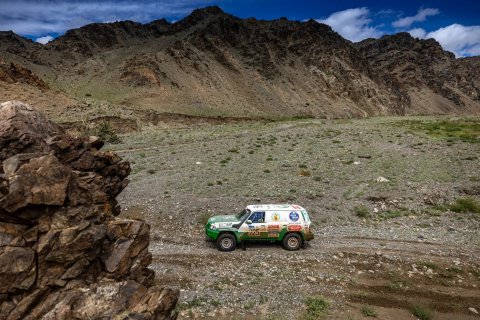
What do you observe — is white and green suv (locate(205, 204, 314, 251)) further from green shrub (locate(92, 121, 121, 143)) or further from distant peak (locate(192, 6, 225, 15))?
distant peak (locate(192, 6, 225, 15))

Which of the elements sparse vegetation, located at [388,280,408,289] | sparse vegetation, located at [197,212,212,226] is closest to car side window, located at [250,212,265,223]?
sparse vegetation, located at [197,212,212,226]

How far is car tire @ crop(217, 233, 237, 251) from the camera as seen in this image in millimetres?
17266

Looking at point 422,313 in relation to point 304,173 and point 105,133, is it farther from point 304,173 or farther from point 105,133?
point 105,133

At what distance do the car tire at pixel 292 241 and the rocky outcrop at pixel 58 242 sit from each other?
9481 mm

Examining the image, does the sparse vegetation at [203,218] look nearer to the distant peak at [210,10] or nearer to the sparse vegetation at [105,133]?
the sparse vegetation at [105,133]

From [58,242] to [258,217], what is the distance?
36.2ft

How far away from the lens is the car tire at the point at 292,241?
17.5m

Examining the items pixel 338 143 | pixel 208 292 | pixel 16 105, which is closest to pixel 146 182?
pixel 208 292

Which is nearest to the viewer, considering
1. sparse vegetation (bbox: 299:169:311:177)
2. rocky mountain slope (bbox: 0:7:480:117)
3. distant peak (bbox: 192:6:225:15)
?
sparse vegetation (bbox: 299:169:311:177)

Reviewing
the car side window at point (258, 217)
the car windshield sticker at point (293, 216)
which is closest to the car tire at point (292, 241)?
the car windshield sticker at point (293, 216)

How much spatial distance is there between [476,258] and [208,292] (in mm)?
12708

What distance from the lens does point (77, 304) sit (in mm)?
7543

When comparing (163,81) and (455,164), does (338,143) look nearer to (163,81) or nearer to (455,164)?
(455,164)

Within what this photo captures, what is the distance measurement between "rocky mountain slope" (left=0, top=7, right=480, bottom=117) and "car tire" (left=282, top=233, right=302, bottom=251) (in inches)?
2657
